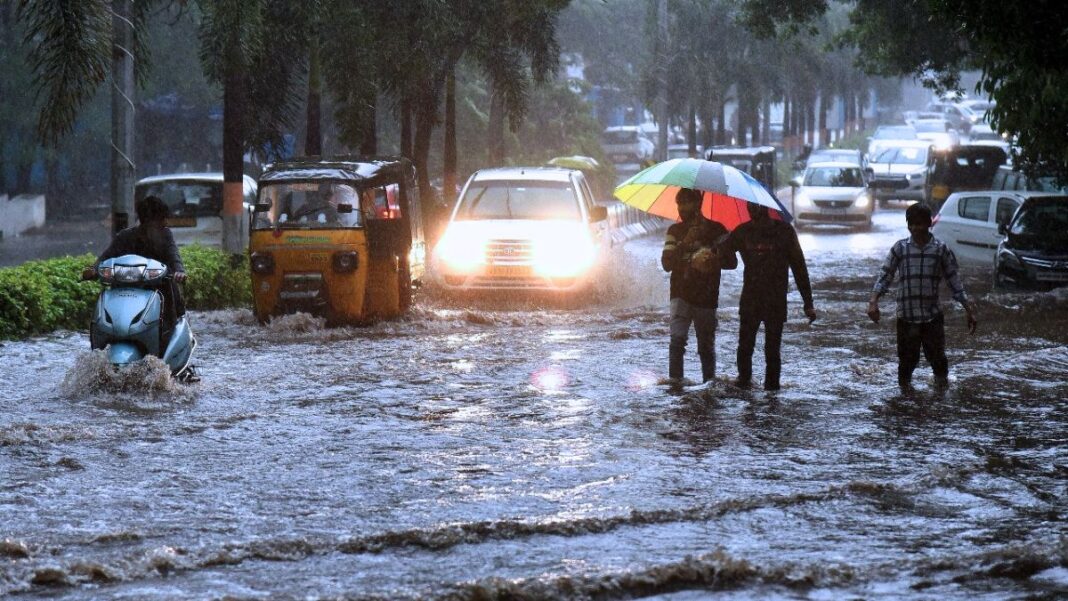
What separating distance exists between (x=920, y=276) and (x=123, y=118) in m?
10.6

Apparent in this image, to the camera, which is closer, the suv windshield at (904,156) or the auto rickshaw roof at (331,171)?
the auto rickshaw roof at (331,171)

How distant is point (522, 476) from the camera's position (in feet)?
30.3

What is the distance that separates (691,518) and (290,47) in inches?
637

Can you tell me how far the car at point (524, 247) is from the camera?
18734 millimetres

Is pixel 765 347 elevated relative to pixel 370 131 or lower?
lower

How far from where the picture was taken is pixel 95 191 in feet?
165

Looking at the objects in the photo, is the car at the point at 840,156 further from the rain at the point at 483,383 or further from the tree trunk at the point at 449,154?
the tree trunk at the point at 449,154

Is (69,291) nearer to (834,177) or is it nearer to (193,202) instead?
(193,202)

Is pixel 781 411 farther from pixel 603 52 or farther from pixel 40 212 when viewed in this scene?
pixel 603 52

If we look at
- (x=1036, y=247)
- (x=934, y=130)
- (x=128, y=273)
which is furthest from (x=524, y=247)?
(x=934, y=130)

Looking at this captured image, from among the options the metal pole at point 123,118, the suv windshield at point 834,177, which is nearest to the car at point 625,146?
the suv windshield at point 834,177

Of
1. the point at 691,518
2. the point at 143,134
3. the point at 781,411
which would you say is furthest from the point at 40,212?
the point at 691,518

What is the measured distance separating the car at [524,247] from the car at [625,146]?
44.0 metres

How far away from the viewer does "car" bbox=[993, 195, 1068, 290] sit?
20422mm
